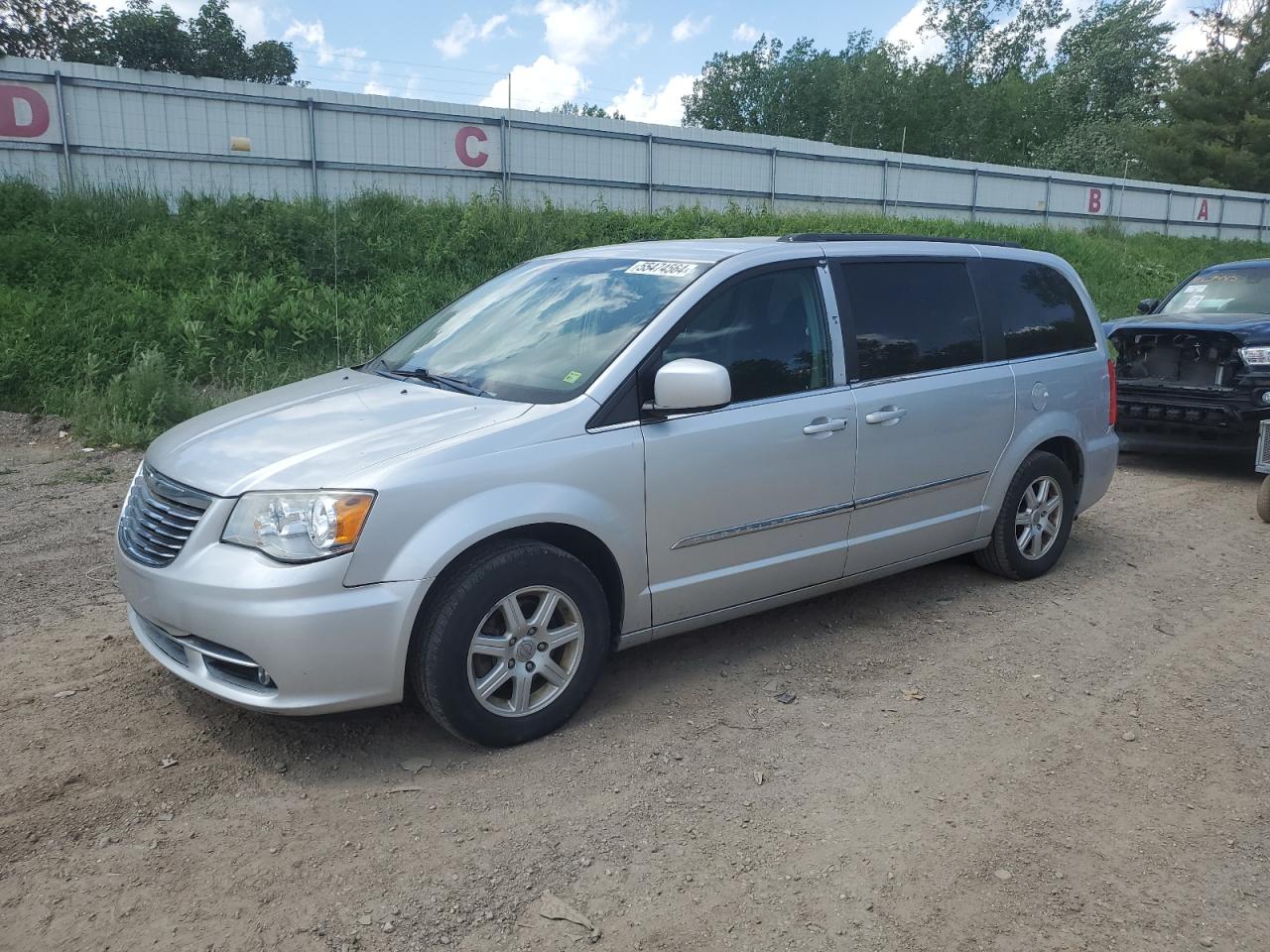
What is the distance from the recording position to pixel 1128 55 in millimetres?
56281

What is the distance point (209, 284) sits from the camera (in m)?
11.3

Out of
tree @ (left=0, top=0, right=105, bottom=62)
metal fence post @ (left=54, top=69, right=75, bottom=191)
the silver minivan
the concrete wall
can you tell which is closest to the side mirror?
the silver minivan

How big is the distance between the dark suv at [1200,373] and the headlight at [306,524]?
7261 millimetres

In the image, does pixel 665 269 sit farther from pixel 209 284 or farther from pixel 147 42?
pixel 147 42

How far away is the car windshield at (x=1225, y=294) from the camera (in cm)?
909

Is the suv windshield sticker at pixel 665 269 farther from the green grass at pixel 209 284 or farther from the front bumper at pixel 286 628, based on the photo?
the green grass at pixel 209 284

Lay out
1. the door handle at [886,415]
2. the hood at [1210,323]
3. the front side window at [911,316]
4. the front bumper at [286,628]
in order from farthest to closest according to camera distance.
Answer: the hood at [1210,323], the front side window at [911,316], the door handle at [886,415], the front bumper at [286,628]

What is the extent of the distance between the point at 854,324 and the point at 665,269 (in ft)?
3.05

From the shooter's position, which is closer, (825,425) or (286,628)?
(286,628)

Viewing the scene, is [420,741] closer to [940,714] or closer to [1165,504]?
[940,714]

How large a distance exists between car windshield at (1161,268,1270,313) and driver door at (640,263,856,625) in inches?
254

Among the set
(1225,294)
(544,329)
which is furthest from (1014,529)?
(1225,294)

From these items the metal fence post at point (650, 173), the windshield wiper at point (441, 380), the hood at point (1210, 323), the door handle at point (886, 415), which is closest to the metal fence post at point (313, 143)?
the metal fence post at point (650, 173)

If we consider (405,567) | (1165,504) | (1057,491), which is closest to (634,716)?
(405,567)
